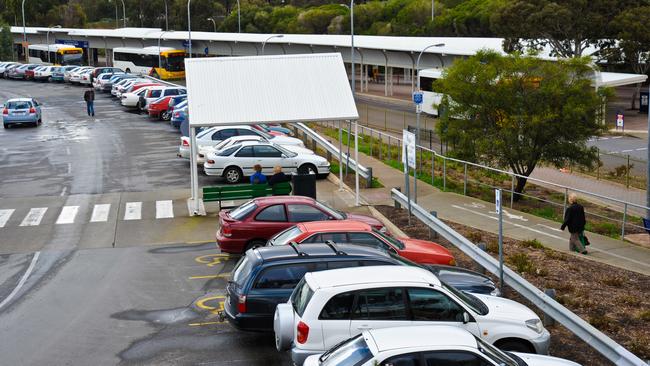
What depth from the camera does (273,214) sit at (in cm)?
1831

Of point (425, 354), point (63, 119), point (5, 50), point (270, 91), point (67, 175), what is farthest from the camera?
point (5, 50)

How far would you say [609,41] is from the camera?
6034 cm

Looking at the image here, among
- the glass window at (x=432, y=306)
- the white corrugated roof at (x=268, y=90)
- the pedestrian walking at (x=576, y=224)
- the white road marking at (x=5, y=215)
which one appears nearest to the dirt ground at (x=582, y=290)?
the pedestrian walking at (x=576, y=224)

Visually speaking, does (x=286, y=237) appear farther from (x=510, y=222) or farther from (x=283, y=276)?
(x=510, y=222)

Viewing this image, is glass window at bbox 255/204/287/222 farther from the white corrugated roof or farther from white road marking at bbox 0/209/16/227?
white road marking at bbox 0/209/16/227

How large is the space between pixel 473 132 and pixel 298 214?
11662mm

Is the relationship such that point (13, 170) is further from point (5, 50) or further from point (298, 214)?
point (5, 50)

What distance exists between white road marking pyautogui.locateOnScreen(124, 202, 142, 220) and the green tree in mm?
10547

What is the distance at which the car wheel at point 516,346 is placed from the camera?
446 inches

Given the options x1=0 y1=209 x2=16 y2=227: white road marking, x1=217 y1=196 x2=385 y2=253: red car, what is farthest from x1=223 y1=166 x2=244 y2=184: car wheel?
x1=217 y1=196 x2=385 y2=253: red car

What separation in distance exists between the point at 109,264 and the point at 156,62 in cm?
6378

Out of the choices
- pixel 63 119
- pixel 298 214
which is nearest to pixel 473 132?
pixel 298 214

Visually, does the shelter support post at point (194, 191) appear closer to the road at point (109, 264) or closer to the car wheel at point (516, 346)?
the road at point (109, 264)

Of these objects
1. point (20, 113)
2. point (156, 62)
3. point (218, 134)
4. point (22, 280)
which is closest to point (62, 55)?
point (156, 62)
